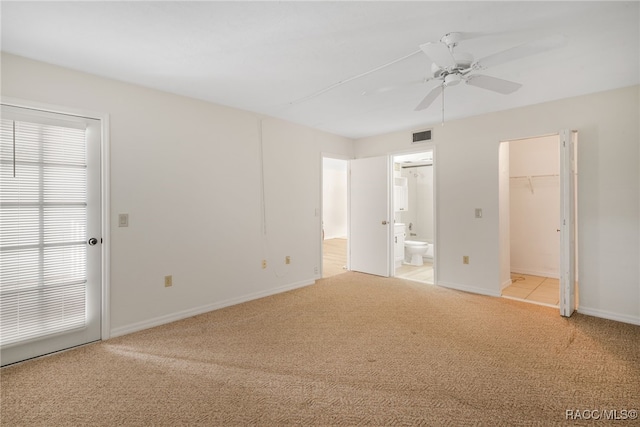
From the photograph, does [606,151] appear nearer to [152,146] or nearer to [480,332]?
[480,332]

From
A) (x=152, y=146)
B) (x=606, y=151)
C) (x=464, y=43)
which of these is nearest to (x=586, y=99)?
(x=606, y=151)

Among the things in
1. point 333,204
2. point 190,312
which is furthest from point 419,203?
point 190,312

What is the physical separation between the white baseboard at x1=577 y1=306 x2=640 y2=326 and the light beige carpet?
0.11m

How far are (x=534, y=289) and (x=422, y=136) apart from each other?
2.64m

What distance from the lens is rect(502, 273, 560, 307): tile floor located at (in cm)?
377

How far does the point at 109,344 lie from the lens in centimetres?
262

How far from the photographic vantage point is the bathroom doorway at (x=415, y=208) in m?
5.82

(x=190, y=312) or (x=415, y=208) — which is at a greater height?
(x=415, y=208)

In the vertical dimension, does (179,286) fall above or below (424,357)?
above

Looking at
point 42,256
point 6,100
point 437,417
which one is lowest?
point 437,417

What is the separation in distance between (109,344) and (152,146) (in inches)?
72.4

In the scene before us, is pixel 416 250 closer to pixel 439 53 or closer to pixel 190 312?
pixel 190 312

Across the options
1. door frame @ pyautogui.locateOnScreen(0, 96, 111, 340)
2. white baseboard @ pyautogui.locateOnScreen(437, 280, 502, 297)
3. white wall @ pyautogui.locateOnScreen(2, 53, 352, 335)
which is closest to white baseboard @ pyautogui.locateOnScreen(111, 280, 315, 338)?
white wall @ pyautogui.locateOnScreen(2, 53, 352, 335)

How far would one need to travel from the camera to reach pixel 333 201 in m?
9.84
